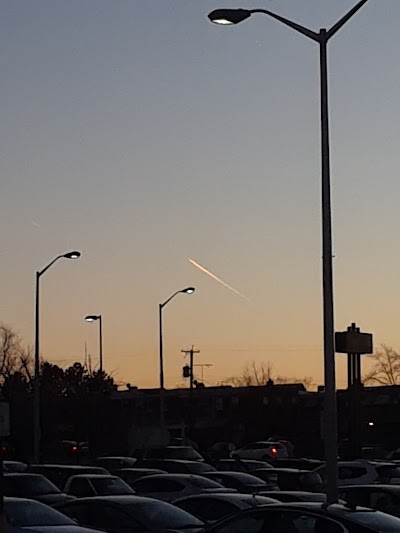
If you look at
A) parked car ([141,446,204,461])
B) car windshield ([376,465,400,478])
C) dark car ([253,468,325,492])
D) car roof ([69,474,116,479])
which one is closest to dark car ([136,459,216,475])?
dark car ([253,468,325,492])

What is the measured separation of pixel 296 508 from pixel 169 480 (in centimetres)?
1136

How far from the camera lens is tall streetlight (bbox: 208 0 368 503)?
18.6 m

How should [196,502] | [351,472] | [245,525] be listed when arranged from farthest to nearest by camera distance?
[351,472], [196,502], [245,525]

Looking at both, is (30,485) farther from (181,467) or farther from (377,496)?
(181,467)

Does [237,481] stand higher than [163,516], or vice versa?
[163,516]

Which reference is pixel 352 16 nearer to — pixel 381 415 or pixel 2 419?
→ pixel 2 419

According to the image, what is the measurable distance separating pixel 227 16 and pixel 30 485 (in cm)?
967

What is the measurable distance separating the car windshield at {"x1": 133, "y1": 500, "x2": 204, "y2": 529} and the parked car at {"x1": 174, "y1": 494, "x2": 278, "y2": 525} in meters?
0.80

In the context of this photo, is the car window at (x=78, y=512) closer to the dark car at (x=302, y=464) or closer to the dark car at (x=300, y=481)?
the dark car at (x=300, y=481)

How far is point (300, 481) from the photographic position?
2531cm

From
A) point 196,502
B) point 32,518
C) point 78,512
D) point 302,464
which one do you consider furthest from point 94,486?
point 302,464

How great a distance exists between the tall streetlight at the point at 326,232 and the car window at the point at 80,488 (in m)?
6.49

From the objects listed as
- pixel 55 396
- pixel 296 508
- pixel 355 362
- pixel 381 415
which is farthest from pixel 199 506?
pixel 381 415

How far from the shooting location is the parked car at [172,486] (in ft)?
75.0
